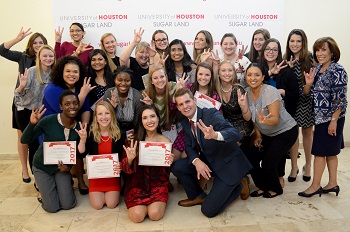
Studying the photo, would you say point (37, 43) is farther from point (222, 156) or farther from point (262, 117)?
point (262, 117)

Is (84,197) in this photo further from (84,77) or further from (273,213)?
(273,213)

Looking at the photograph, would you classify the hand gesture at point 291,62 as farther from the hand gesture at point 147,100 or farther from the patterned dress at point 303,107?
the hand gesture at point 147,100

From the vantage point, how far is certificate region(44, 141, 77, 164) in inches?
123

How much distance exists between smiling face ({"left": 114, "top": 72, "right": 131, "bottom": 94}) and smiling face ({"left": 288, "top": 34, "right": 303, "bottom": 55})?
185 centimetres

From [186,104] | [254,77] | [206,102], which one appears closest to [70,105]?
[186,104]

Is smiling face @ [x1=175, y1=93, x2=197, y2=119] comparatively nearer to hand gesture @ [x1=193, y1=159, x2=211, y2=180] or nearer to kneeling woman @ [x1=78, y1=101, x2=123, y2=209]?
hand gesture @ [x1=193, y1=159, x2=211, y2=180]

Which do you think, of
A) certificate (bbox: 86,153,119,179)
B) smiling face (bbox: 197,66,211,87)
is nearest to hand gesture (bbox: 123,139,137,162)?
certificate (bbox: 86,153,119,179)

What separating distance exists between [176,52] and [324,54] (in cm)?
158

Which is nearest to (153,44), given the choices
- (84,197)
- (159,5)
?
(159,5)

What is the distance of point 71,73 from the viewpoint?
3.35m

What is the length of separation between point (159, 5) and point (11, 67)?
2.31 metres

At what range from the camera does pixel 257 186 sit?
11.8ft

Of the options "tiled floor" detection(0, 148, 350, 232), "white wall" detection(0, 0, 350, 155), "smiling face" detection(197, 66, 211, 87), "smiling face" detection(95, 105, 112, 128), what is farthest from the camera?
"white wall" detection(0, 0, 350, 155)

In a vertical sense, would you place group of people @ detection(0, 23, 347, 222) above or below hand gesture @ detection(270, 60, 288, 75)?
below
